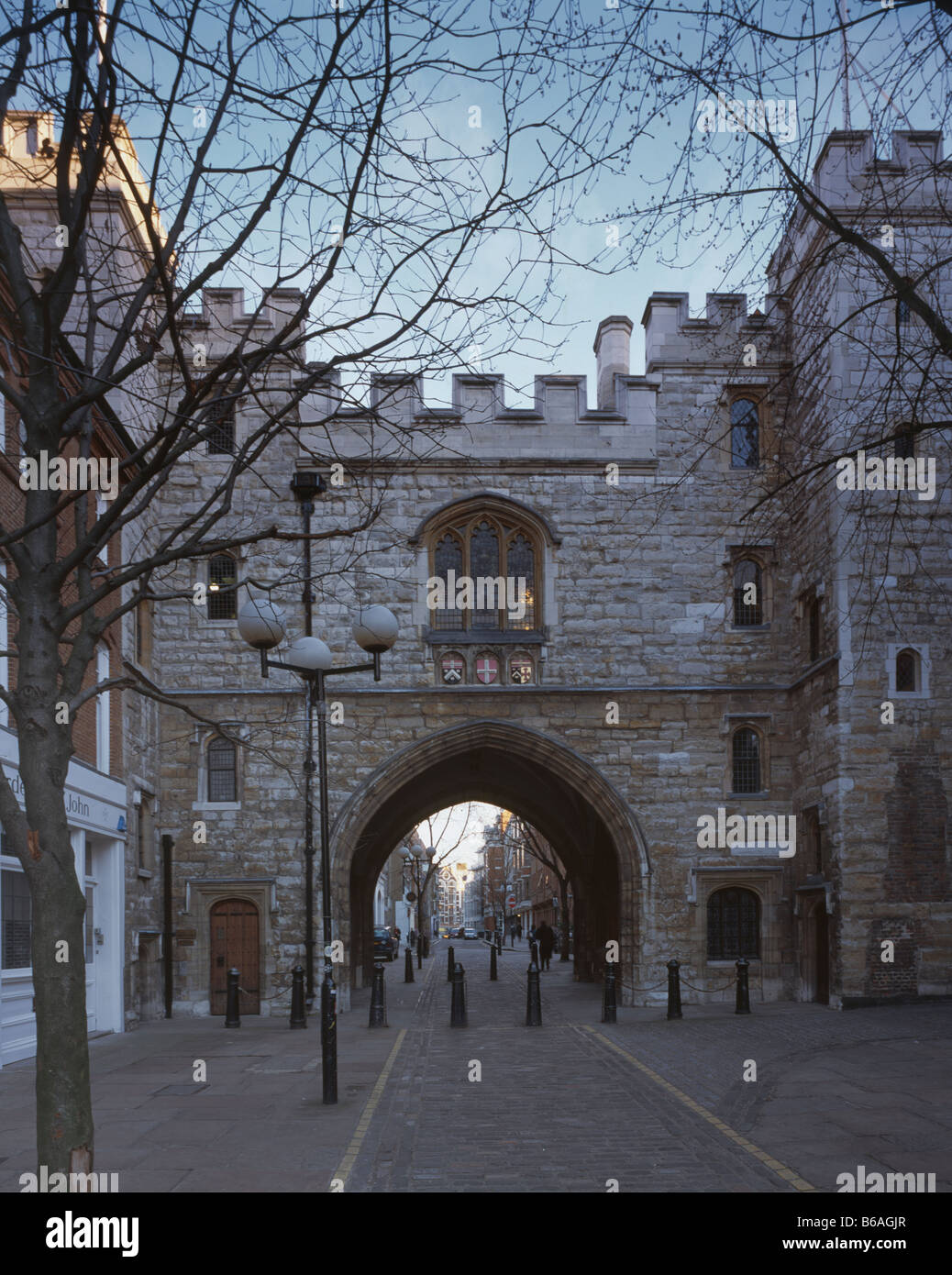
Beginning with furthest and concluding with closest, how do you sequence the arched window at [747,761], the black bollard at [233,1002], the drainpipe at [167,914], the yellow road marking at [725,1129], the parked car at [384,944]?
the parked car at [384,944]
the arched window at [747,761]
the drainpipe at [167,914]
the black bollard at [233,1002]
the yellow road marking at [725,1129]

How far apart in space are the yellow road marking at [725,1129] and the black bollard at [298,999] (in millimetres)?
5556

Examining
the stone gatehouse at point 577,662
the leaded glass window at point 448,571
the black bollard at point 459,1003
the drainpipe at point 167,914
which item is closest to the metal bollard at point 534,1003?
the black bollard at point 459,1003

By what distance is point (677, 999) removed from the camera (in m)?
19.0

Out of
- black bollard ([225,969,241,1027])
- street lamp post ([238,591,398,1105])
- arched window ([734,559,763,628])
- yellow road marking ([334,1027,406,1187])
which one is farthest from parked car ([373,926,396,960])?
street lamp post ([238,591,398,1105])

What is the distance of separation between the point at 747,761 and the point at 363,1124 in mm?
14332

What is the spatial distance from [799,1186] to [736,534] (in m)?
16.5

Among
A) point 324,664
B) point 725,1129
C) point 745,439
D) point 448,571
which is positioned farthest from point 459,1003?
point 745,439

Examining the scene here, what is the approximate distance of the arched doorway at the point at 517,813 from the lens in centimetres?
2230

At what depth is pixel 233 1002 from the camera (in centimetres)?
1916

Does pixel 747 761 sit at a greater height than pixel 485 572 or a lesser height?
lesser

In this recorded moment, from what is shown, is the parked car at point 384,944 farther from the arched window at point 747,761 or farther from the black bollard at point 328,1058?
the black bollard at point 328,1058

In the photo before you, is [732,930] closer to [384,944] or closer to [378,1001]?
[378,1001]

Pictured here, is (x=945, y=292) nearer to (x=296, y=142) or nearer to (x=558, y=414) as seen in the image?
(x=558, y=414)
